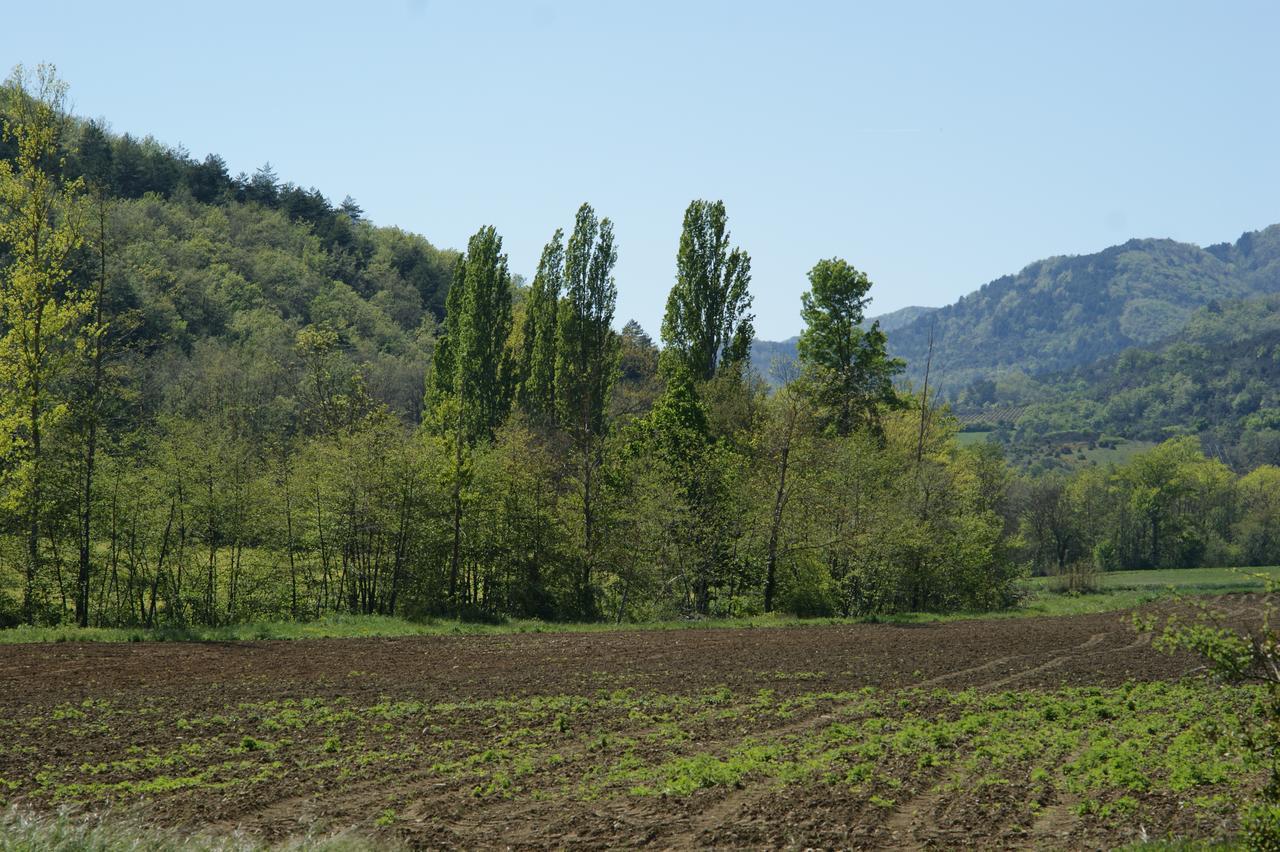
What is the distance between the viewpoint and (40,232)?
33312 millimetres

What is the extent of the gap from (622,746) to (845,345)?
149 ft

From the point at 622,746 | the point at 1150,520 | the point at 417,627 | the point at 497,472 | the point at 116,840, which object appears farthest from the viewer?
the point at 1150,520

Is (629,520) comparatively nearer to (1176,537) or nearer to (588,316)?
(588,316)

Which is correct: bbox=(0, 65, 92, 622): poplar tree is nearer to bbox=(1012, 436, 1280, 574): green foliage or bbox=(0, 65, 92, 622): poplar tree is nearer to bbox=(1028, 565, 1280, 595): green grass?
bbox=(1028, 565, 1280, 595): green grass

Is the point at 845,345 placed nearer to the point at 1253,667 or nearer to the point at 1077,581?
the point at 1077,581

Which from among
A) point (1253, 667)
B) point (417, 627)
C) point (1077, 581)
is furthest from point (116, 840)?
point (1077, 581)

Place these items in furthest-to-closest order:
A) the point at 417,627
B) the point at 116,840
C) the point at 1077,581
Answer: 1. the point at 1077,581
2. the point at 417,627
3. the point at 116,840

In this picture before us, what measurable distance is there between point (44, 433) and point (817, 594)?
31350 millimetres

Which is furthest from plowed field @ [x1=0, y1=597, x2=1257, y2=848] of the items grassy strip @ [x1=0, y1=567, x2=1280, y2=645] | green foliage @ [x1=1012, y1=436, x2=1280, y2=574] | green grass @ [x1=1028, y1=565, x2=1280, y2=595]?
green foliage @ [x1=1012, y1=436, x2=1280, y2=574]

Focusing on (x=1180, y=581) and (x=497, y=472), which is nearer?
(x=497, y=472)

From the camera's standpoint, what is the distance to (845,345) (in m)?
60.3

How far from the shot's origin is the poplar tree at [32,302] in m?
32.0

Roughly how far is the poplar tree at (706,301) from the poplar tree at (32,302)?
1281 inches

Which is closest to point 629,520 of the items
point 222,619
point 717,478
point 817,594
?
point 717,478
